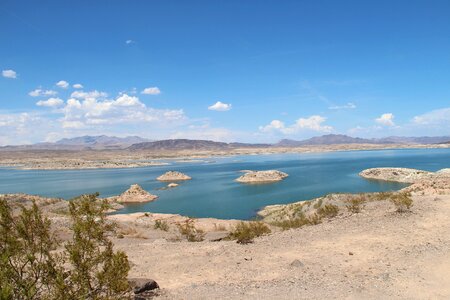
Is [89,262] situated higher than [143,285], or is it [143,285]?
[89,262]

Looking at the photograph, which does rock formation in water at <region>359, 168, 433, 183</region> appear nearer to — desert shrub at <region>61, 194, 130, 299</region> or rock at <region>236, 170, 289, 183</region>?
rock at <region>236, 170, 289, 183</region>

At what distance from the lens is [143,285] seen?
10906 mm

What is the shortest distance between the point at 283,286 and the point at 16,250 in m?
7.50

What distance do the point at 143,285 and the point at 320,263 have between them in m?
6.41

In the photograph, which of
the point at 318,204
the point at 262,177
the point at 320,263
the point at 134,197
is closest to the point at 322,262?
the point at 320,263

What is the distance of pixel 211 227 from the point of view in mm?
28844

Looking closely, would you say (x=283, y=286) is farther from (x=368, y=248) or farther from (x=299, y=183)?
(x=299, y=183)

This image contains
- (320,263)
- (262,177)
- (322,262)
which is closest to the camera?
(320,263)

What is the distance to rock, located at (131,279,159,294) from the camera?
35.2ft

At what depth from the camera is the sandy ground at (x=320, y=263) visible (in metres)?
10.9

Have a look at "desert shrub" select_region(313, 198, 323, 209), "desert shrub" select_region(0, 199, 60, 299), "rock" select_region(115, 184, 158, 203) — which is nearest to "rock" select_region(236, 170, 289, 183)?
"rock" select_region(115, 184, 158, 203)

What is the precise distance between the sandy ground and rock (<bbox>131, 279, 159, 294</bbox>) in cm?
37

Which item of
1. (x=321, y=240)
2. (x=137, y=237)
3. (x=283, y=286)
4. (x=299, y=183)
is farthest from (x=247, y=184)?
(x=283, y=286)

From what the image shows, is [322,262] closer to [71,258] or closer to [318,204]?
[71,258]
